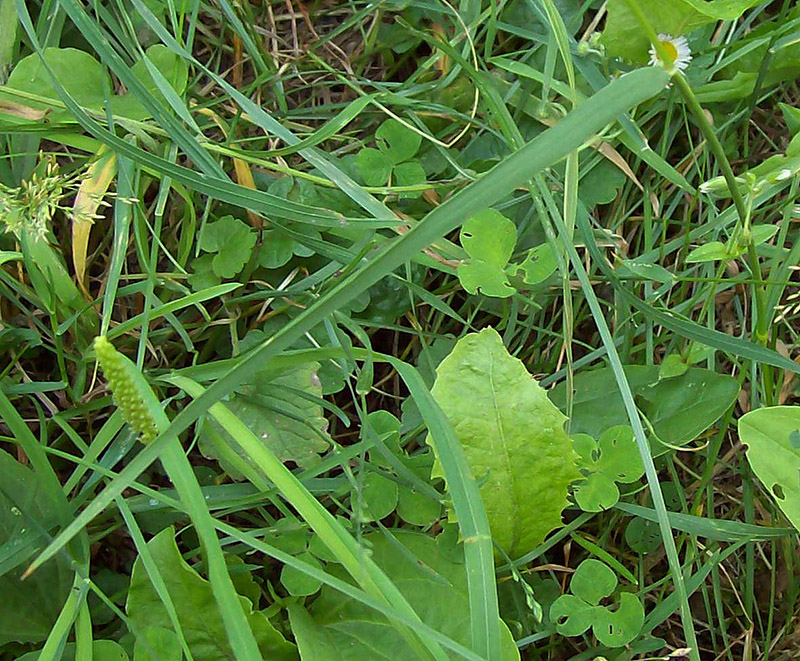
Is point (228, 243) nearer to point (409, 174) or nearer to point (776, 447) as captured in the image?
point (409, 174)

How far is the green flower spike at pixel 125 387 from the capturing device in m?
0.75

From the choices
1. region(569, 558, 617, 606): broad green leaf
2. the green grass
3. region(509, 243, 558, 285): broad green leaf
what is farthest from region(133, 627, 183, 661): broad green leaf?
region(509, 243, 558, 285): broad green leaf

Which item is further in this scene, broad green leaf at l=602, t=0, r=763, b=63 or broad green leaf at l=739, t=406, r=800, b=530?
broad green leaf at l=739, t=406, r=800, b=530

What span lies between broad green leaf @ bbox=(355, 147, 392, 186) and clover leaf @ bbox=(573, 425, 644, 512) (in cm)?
55

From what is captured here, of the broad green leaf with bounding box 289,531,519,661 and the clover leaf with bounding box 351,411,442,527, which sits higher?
the clover leaf with bounding box 351,411,442,527

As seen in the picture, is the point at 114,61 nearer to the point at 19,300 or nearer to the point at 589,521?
the point at 19,300

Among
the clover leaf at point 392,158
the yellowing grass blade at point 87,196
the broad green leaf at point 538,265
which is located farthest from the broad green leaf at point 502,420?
the yellowing grass blade at point 87,196

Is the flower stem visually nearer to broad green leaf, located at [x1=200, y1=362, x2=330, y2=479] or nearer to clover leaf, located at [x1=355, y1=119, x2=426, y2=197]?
clover leaf, located at [x1=355, y1=119, x2=426, y2=197]

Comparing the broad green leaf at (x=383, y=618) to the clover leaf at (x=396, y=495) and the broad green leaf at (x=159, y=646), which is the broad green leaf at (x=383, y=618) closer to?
the clover leaf at (x=396, y=495)

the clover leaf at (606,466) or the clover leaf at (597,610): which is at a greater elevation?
the clover leaf at (606,466)

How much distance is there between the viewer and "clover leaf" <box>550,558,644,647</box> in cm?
121

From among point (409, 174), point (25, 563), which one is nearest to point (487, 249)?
point (409, 174)

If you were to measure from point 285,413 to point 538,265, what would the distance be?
18.6 inches

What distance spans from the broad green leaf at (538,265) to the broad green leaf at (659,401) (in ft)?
0.67
